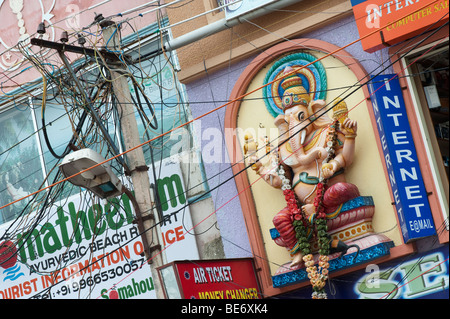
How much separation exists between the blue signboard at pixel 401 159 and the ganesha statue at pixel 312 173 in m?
0.48

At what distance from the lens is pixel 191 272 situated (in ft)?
38.6

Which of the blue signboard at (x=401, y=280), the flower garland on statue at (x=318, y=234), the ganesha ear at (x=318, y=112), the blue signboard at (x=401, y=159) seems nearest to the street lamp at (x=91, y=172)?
the flower garland on statue at (x=318, y=234)

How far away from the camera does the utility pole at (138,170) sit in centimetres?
1136

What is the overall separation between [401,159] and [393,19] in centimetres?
185

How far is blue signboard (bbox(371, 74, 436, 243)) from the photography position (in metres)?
11.3

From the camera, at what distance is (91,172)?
37.0 feet

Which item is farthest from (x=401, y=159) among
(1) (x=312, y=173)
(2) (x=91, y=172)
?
(2) (x=91, y=172)

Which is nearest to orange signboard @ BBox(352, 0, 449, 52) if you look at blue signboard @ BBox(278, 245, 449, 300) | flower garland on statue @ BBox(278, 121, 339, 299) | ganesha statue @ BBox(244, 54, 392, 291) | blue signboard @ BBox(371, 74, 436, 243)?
blue signboard @ BBox(371, 74, 436, 243)

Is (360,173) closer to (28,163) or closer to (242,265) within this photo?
(242,265)

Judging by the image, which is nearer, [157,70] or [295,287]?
[295,287]

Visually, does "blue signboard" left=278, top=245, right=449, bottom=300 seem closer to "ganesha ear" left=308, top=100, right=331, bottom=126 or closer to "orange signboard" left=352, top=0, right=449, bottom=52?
"ganesha ear" left=308, top=100, right=331, bottom=126

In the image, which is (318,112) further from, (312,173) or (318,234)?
(318,234)

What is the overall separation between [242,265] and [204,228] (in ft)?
5.46
